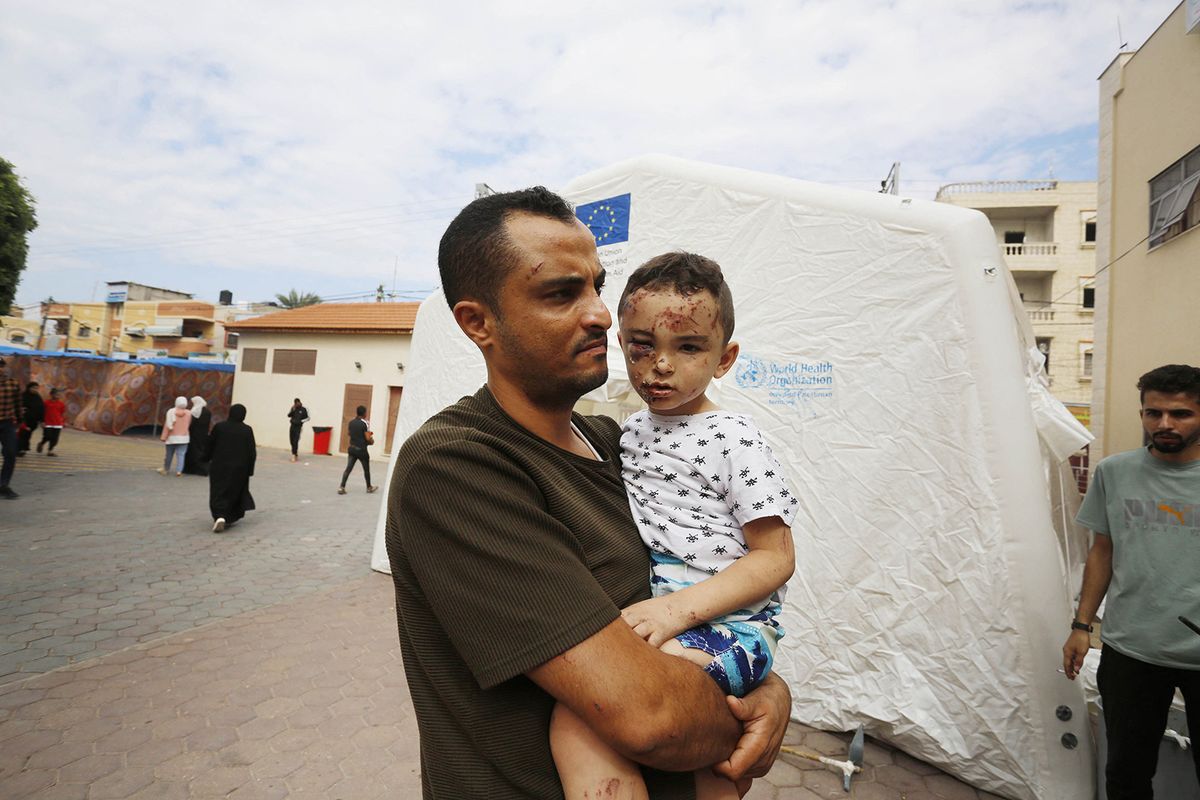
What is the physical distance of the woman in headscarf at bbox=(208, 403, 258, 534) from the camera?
8.15 meters

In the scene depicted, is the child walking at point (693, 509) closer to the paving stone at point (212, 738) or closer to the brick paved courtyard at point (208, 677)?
the brick paved courtyard at point (208, 677)

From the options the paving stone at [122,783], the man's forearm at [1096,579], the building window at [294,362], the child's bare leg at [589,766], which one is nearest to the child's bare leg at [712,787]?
the child's bare leg at [589,766]

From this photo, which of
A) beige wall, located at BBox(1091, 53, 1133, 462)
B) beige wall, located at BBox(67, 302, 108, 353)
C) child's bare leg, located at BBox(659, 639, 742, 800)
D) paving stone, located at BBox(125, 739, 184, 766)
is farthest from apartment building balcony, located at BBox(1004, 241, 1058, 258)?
beige wall, located at BBox(67, 302, 108, 353)

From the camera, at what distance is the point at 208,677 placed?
4090 millimetres

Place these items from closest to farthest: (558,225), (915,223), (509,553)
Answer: (509,553) < (558,225) < (915,223)

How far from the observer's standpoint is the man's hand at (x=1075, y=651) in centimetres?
288

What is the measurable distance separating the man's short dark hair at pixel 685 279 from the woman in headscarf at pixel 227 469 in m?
8.37

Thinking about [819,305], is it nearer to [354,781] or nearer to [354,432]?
[354,781]

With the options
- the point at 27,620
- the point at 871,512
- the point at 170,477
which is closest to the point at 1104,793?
the point at 871,512

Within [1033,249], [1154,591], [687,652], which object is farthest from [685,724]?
[1033,249]

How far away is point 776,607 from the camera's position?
4.43 feet

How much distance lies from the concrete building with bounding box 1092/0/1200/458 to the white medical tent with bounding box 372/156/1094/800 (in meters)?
5.06

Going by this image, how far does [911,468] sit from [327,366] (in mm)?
21139

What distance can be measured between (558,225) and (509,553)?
28.8 inches
